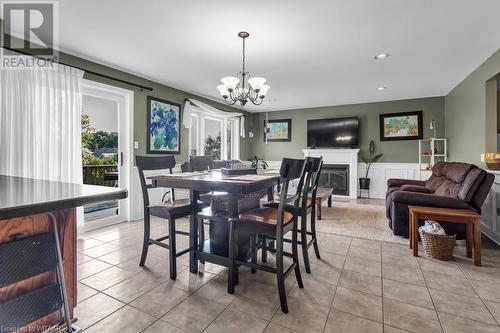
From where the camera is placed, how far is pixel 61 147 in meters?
3.11

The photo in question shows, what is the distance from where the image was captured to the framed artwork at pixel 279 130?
7.38 m

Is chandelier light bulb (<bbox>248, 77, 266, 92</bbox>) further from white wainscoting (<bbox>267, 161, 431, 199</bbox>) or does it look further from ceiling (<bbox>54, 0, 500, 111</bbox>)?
white wainscoting (<bbox>267, 161, 431, 199</bbox>)

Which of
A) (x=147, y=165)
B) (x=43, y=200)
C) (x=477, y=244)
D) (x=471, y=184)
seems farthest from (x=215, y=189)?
(x=471, y=184)

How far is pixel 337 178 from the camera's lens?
6.59m

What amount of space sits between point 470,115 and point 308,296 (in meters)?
4.27

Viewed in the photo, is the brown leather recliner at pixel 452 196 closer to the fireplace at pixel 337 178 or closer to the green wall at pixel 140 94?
the fireplace at pixel 337 178

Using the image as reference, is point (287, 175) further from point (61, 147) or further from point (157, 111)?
point (157, 111)

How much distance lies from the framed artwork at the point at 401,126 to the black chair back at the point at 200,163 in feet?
15.8

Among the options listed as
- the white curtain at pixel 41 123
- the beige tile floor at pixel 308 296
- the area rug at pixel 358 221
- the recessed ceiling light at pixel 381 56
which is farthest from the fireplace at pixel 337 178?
the white curtain at pixel 41 123

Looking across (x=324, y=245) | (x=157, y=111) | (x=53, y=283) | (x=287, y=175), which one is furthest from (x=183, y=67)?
(x=53, y=283)

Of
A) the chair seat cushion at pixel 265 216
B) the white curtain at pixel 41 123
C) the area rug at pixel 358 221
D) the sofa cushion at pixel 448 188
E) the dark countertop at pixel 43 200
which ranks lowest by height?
the area rug at pixel 358 221

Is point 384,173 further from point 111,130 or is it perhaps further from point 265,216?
point 111,130

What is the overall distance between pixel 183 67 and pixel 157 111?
107 centimetres

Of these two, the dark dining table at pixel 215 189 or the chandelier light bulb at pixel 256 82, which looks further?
the chandelier light bulb at pixel 256 82
